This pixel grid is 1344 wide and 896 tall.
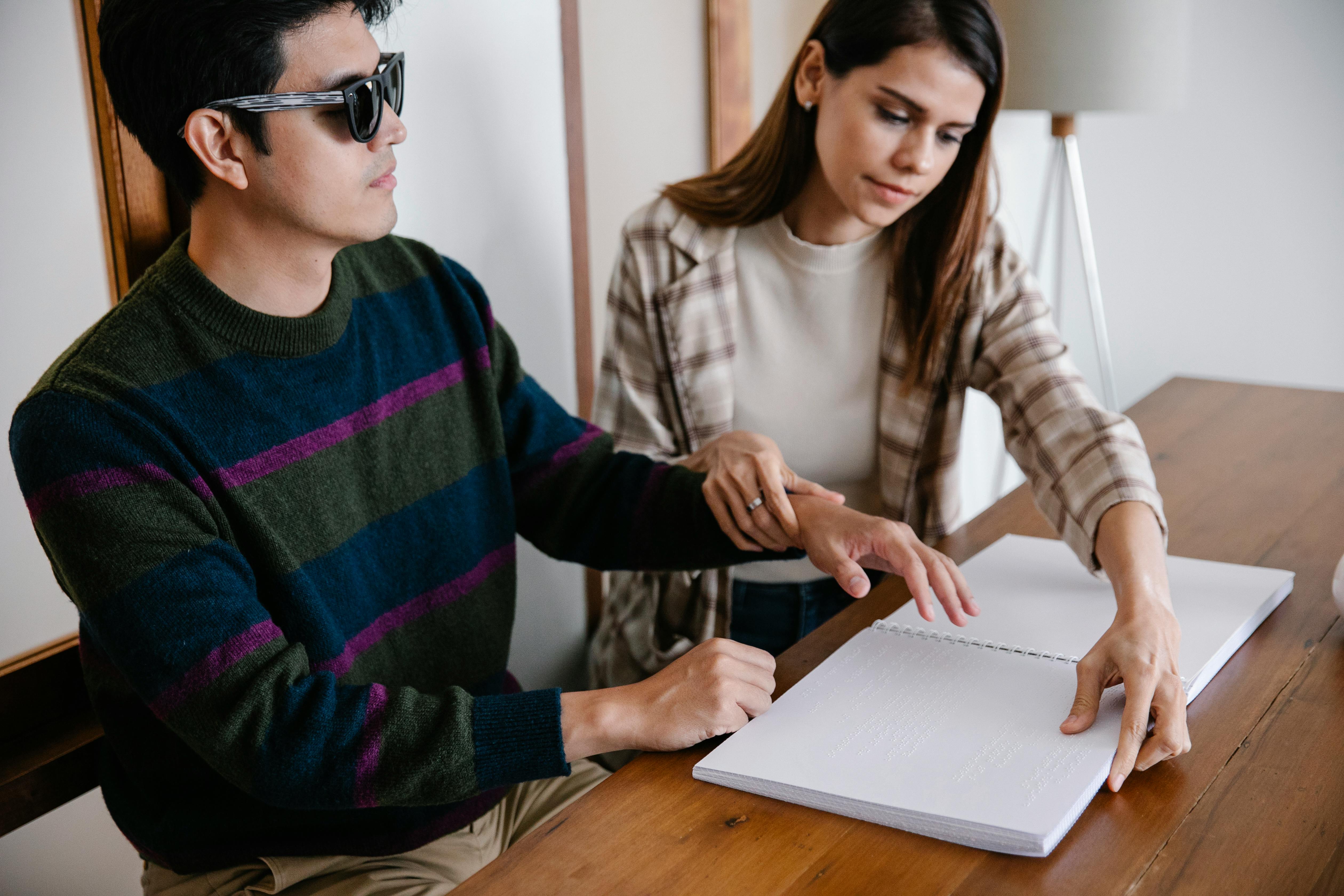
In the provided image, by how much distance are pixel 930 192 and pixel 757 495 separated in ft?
1.97

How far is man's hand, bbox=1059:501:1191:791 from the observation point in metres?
0.88

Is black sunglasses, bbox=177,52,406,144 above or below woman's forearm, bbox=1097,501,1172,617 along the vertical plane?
above

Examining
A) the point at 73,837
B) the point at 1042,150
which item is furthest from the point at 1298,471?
the point at 1042,150

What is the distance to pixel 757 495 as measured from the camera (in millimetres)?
1210

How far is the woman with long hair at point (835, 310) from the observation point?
1.44 m

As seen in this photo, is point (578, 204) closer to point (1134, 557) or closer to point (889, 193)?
point (889, 193)

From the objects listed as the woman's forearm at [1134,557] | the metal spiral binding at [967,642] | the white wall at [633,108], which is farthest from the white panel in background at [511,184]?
the woman's forearm at [1134,557]

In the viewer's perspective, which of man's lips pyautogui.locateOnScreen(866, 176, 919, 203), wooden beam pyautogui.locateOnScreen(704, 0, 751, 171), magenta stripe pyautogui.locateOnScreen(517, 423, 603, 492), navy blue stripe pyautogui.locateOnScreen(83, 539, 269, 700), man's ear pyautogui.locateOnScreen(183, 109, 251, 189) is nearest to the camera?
navy blue stripe pyautogui.locateOnScreen(83, 539, 269, 700)

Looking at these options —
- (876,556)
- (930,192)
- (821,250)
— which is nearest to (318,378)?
(876,556)

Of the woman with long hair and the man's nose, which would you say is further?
the woman with long hair

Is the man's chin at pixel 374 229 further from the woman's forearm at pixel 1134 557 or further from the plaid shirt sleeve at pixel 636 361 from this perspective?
the woman's forearm at pixel 1134 557

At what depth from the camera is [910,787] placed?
32.8 inches

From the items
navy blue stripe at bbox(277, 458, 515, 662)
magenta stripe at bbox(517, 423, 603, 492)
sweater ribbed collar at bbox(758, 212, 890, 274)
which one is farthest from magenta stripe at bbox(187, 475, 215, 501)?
sweater ribbed collar at bbox(758, 212, 890, 274)

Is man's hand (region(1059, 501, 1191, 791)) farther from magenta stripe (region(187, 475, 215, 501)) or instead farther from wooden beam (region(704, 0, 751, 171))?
wooden beam (region(704, 0, 751, 171))
